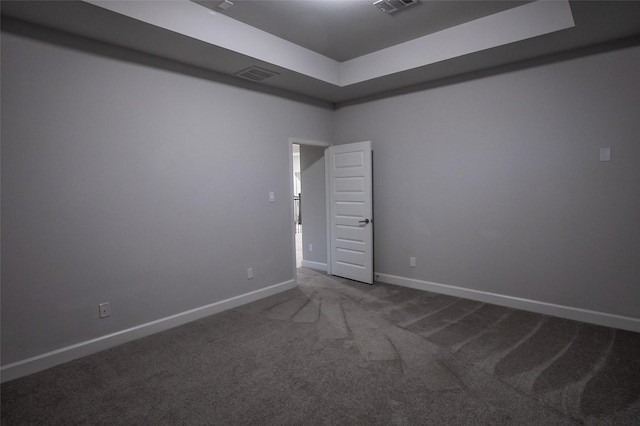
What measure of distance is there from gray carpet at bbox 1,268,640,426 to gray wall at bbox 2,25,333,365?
1.42 ft

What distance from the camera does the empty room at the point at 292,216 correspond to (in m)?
2.41

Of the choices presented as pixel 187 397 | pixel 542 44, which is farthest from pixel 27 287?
pixel 542 44

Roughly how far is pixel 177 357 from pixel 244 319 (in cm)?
89

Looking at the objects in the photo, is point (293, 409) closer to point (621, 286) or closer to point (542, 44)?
point (621, 286)

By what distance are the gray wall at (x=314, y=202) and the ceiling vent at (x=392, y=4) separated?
2.54 m

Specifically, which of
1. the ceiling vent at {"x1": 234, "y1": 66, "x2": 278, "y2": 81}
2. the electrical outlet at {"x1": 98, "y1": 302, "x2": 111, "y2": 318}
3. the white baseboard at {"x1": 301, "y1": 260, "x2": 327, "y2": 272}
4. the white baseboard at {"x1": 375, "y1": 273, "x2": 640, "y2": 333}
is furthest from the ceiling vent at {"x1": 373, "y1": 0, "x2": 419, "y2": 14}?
the white baseboard at {"x1": 301, "y1": 260, "x2": 327, "y2": 272}

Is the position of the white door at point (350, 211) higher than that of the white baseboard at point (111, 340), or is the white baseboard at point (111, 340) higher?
the white door at point (350, 211)

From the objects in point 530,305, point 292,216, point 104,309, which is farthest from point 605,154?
point 104,309

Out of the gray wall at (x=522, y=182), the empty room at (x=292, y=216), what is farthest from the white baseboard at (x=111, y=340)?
the gray wall at (x=522, y=182)

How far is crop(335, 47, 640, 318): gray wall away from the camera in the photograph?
3.18m

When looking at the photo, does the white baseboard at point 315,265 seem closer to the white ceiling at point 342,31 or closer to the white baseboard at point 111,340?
the white baseboard at point 111,340

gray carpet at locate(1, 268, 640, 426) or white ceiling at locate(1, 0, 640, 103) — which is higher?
white ceiling at locate(1, 0, 640, 103)

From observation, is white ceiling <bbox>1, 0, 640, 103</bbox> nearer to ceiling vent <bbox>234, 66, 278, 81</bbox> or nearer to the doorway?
ceiling vent <bbox>234, 66, 278, 81</bbox>

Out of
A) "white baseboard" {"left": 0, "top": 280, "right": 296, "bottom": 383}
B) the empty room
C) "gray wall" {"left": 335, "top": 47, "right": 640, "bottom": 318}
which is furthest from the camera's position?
"gray wall" {"left": 335, "top": 47, "right": 640, "bottom": 318}
